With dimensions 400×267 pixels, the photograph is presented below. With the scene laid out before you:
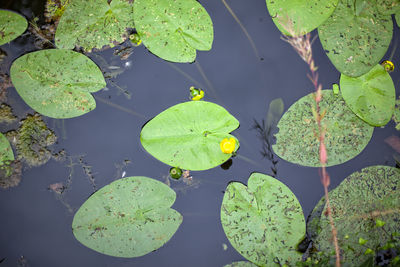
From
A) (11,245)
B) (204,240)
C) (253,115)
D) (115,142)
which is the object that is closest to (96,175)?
(115,142)

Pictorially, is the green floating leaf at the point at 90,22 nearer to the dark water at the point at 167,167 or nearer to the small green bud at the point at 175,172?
the dark water at the point at 167,167

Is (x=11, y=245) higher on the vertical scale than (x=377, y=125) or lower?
lower

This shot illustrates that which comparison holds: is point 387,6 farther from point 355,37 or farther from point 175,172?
point 175,172

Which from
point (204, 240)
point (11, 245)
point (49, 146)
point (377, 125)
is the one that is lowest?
point (11, 245)

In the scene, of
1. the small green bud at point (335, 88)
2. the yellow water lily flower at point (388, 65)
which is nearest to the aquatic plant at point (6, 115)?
the small green bud at point (335, 88)

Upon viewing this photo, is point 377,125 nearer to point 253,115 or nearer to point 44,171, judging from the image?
point 253,115

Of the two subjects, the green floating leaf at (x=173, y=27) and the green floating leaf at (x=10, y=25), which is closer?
the green floating leaf at (x=173, y=27)

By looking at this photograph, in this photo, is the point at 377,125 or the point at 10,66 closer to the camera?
the point at 377,125
